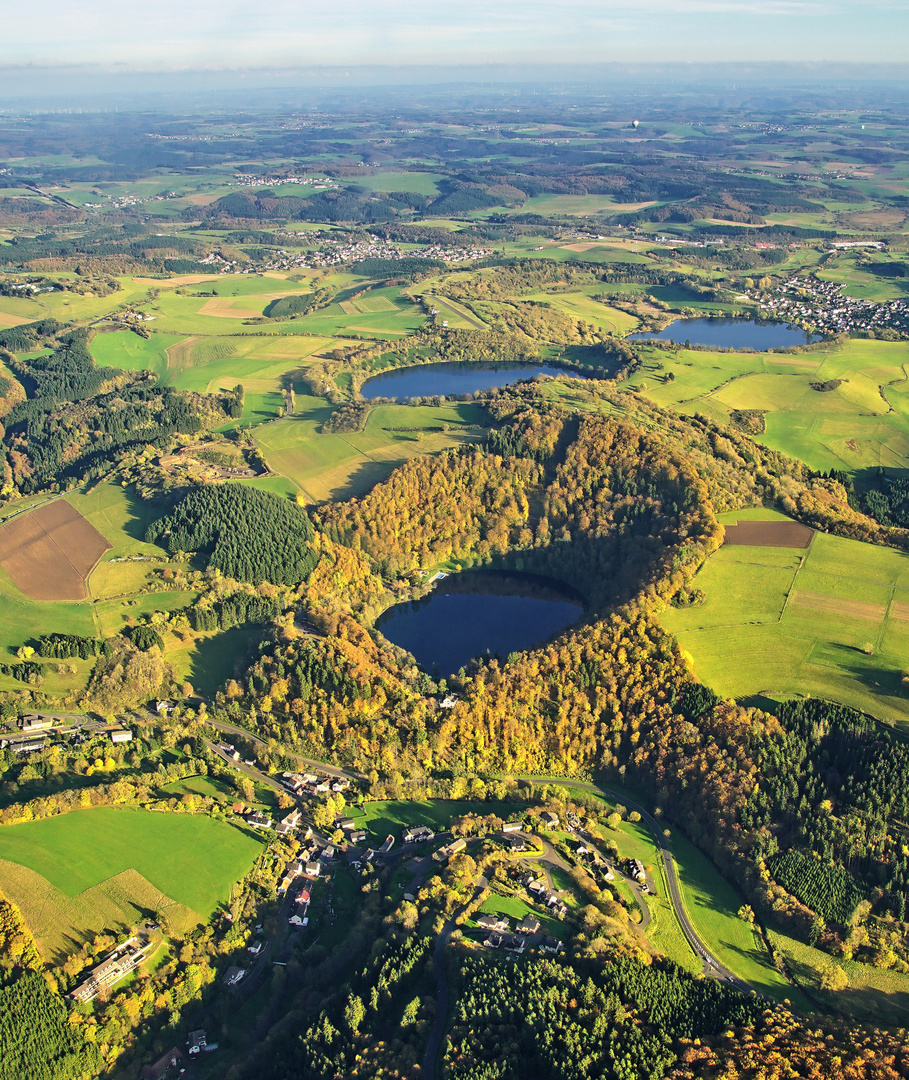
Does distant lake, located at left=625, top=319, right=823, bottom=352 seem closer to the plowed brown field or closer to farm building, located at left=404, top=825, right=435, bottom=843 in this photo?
the plowed brown field

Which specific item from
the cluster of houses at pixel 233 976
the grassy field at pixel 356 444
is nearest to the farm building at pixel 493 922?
the cluster of houses at pixel 233 976

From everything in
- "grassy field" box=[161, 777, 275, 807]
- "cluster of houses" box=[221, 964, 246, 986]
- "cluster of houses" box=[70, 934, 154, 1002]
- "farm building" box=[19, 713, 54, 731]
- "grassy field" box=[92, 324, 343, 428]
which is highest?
"grassy field" box=[92, 324, 343, 428]

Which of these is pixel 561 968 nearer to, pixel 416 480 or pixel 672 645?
pixel 672 645

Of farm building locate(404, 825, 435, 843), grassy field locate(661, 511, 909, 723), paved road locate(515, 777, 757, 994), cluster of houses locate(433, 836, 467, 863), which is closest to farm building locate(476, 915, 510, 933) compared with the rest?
cluster of houses locate(433, 836, 467, 863)

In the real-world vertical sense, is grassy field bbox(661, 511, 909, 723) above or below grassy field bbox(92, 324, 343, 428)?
below

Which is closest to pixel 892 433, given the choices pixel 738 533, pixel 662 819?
pixel 738 533

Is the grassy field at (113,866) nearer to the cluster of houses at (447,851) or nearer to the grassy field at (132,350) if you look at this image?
the cluster of houses at (447,851)
